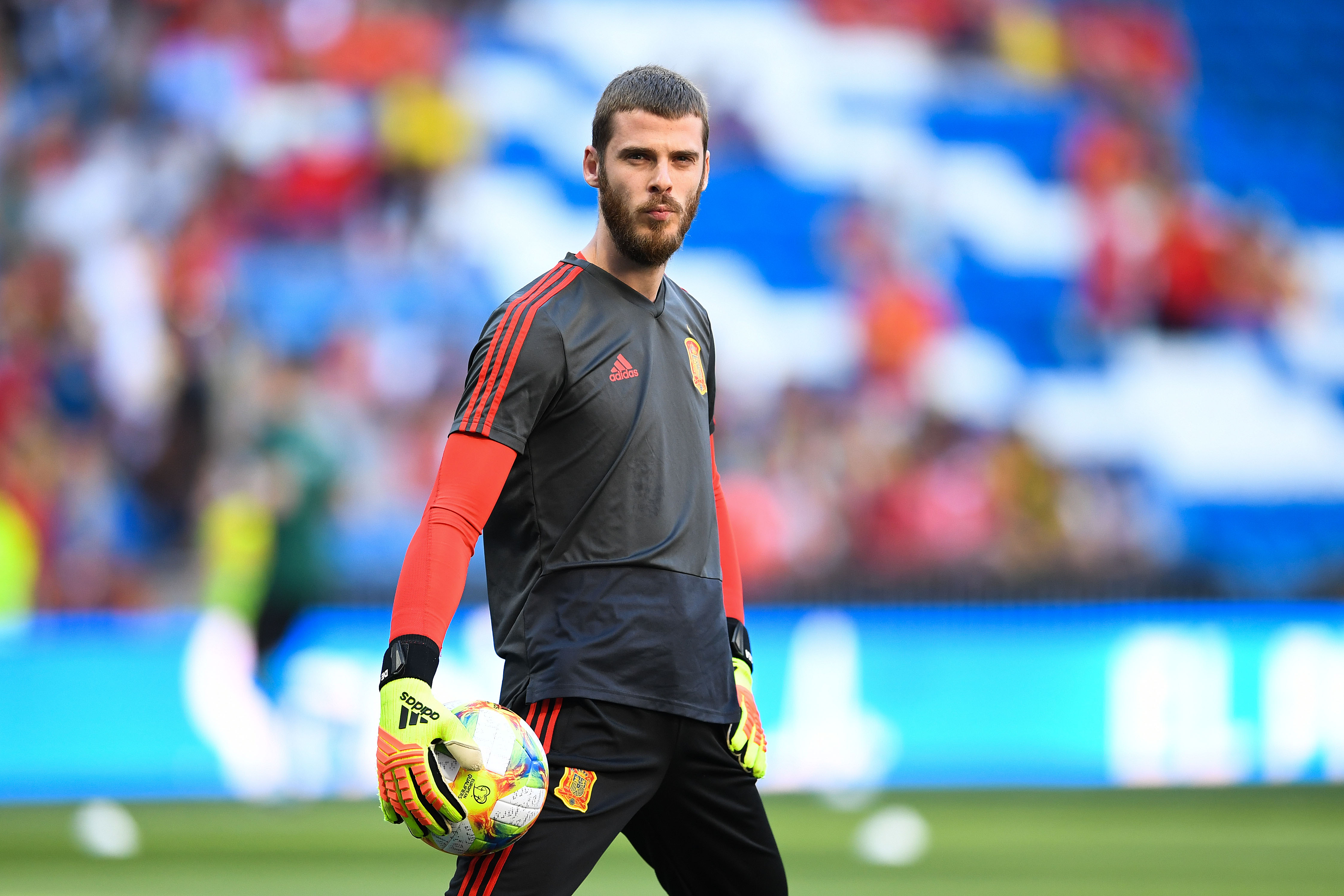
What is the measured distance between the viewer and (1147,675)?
401 inches

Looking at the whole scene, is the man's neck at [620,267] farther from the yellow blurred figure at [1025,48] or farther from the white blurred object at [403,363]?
the yellow blurred figure at [1025,48]

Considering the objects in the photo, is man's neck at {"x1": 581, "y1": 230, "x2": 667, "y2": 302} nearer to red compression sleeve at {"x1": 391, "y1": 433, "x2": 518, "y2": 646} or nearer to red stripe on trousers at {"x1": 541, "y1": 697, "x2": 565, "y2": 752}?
red compression sleeve at {"x1": 391, "y1": 433, "x2": 518, "y2": 646}

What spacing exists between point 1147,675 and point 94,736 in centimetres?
614

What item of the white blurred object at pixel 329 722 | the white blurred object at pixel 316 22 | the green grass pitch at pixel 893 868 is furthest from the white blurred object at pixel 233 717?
the white blurred object at pixel 316 22

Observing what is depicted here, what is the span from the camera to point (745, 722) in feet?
11.5

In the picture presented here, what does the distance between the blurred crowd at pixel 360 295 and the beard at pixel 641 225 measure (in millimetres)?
8209

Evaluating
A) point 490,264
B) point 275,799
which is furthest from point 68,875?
point 490,264

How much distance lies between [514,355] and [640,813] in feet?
3.24

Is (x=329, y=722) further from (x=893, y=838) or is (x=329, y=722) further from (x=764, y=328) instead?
(x=764, y=328)

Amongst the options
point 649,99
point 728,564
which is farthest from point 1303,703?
point 649,99

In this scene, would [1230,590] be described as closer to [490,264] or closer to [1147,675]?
[1147,675]

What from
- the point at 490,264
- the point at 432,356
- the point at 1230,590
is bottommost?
the point at 1230,590

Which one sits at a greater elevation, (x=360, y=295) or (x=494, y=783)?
(x=360, y=295)

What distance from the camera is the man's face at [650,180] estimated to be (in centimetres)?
333
